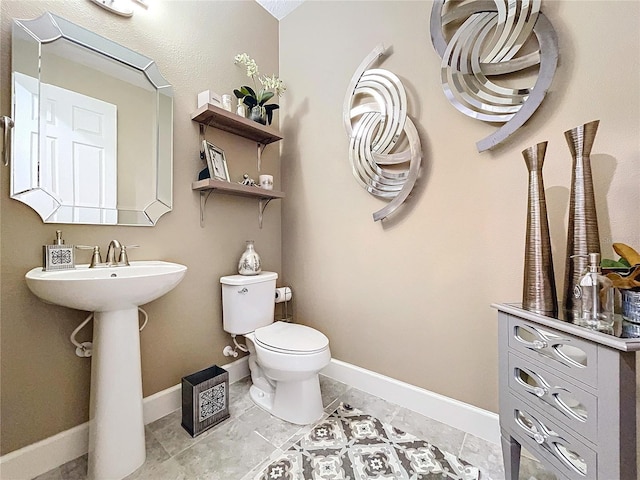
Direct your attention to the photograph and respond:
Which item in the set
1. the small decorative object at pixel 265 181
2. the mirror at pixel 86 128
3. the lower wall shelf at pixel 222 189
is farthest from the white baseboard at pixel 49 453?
the small decorative object at pixel 265 181

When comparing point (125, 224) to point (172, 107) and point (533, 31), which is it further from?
point (533, 31)

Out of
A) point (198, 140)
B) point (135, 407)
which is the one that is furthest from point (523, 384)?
point (198, 140)

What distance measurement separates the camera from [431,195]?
1.43 m

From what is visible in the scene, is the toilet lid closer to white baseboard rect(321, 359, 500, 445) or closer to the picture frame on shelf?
white baseboard rect(321, 359, 500, 445)

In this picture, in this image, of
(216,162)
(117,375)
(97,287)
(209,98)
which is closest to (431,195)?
(216,162)

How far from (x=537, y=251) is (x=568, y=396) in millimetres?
461

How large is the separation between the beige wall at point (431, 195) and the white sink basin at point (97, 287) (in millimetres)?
1063

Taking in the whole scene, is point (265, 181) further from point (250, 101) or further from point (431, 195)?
point (431, 195)

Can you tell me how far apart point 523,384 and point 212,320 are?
157 centimetres

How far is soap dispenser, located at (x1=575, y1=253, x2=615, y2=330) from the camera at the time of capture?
77 cm

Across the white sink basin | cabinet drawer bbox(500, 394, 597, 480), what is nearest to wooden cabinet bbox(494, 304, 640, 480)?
cabinet drawer bbox(500, 394, 597, 480)

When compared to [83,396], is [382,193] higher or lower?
higher

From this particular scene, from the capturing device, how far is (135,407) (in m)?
1.11

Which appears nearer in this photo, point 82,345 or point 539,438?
point 539,438
